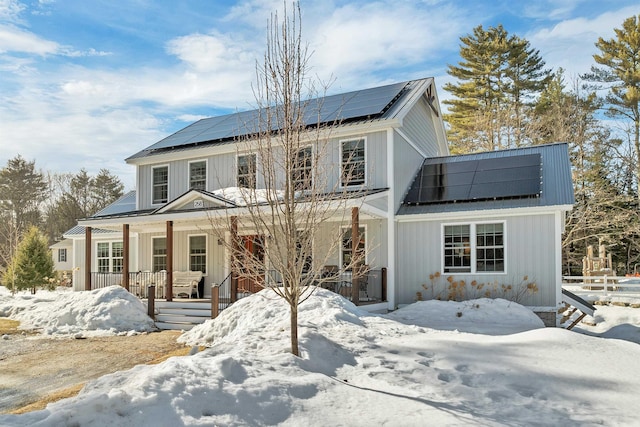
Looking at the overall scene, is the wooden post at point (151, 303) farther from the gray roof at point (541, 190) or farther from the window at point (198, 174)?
the gray roof at point (541, 190)

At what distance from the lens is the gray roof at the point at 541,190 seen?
46.0 ft

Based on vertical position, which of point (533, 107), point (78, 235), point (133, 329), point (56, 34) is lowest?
point (133, 329)

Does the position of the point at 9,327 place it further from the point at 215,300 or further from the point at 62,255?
the point at 62,255

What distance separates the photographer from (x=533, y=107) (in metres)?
35.1

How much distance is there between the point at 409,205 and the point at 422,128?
4069 mm

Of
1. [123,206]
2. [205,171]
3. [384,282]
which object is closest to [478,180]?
[384,282]

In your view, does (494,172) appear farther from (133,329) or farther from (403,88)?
(133,329)

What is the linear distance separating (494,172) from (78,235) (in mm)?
18725

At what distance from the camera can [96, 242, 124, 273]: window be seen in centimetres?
2169

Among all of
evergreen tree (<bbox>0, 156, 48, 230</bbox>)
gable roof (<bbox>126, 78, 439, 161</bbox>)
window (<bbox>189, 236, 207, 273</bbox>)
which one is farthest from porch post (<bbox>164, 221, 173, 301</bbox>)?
evergreen tree (<bbox>0, 156, 48, 230</bbox>)

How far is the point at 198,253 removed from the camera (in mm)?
18234

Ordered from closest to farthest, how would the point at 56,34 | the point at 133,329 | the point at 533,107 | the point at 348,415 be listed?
the point at 348,415
the point at 56,34
the point at 133,329
the point at 533,107

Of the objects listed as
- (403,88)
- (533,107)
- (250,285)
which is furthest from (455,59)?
(250,285)

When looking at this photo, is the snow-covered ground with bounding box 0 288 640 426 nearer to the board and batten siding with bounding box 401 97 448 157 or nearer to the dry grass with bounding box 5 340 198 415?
the dry grass with bounding box 5 340 198 415
